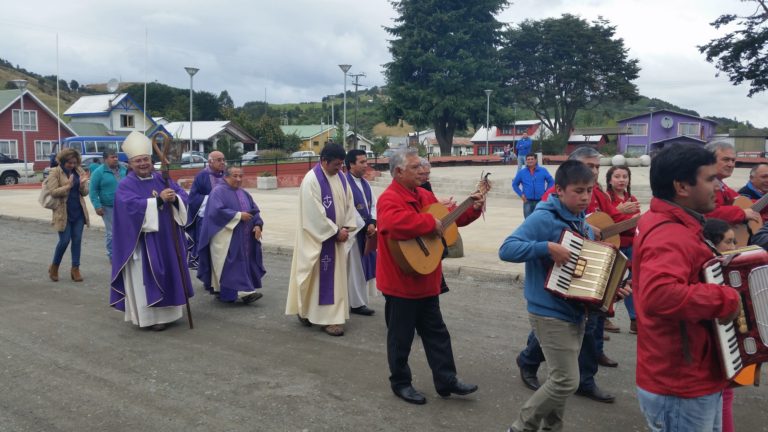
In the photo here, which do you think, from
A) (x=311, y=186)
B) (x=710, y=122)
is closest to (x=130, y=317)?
(x=311, y=186)

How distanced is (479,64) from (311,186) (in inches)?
1650

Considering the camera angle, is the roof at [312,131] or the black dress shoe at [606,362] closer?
the black dress shoe at [606,362]

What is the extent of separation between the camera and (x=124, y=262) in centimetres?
666

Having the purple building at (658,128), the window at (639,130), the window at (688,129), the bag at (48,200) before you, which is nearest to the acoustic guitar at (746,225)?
the bag at (48,200)

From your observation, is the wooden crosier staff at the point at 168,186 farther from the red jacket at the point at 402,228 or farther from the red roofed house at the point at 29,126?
the red roofed house at the point at 29,126

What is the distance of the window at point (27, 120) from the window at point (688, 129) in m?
60.4

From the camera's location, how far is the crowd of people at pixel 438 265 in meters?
2.63

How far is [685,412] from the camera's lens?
8.75ft

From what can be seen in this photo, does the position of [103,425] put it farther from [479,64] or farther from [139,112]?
[139,112]

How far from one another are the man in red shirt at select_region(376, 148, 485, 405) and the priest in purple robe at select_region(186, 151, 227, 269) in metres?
4.13

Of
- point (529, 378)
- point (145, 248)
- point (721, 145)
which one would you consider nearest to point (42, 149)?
point (145, 248)

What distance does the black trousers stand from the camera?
15.4 feet

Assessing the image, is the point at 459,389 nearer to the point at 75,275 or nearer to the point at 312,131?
the point at 75,275

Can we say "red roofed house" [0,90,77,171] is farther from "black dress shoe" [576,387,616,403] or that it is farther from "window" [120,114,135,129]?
"black dress shoe" [576,387,616,403]
